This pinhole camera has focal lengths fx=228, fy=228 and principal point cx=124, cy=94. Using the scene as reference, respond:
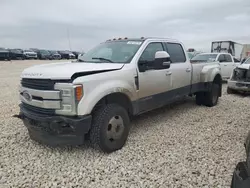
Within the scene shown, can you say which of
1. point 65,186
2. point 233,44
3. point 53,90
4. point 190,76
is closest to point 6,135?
point 53,90

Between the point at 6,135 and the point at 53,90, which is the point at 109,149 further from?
the point at 6,135

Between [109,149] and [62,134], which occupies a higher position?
[62,134]

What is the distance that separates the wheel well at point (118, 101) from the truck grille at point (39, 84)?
0.73 m

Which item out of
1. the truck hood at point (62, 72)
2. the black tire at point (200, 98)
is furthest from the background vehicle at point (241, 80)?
the truck hood at point (62, 72)

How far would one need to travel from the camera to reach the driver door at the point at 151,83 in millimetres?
4156

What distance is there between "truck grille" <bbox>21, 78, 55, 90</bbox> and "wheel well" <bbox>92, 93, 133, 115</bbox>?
73cm

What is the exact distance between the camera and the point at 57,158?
11.4 ft

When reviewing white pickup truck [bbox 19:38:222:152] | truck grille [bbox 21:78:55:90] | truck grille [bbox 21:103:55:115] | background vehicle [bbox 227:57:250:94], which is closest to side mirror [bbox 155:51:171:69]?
white pickup truck [bbox 19:38:222:152]

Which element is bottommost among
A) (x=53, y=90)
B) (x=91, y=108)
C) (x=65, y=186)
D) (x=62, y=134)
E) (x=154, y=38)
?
(x=65, y=186)

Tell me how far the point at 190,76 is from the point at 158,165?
3070 mm

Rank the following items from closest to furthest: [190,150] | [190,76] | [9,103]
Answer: [190,150]
[190,76]
[9,103]

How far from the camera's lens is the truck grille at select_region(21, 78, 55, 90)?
3.19 m

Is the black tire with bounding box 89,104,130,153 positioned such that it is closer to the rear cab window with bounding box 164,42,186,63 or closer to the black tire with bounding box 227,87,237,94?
the rear cab window with bounding box 164,42,186,63

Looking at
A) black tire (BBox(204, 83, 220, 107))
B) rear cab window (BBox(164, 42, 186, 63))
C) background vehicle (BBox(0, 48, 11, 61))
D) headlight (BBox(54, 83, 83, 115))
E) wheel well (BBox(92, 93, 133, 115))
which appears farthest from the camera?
background vehicle (BBox(0, 48, 11, 61))
